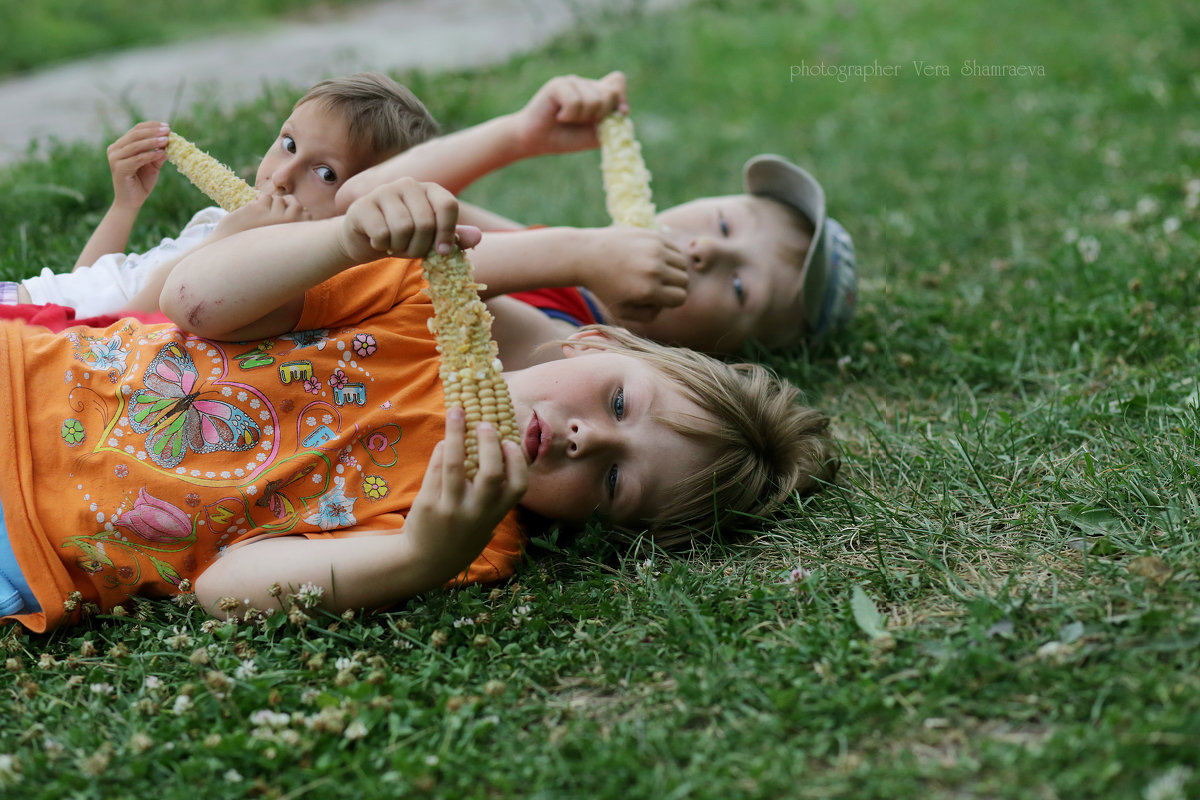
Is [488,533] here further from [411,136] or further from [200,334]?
[411,136]

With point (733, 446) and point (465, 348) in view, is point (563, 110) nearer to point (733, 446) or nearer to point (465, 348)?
point (733, 446)

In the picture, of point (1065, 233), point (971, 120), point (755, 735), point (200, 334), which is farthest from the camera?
point (971, 120)

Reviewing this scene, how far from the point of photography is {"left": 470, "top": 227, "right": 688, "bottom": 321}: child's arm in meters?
3.14

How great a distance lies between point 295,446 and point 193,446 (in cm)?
24

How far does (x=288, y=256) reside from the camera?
2303mm

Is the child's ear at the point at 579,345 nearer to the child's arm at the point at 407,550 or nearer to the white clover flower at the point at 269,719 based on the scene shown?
the child's arm at the point at 407,550

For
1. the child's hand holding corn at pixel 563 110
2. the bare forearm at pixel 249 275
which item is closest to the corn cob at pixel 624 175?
the child's hand holding corn at pixel 563 110

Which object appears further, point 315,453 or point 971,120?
point 971,120

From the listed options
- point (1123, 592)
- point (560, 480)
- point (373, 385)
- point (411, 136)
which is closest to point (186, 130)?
point (411, 136)

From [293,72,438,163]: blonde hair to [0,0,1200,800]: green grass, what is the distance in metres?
0.29

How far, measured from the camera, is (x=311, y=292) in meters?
2.57

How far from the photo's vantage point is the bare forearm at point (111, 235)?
301 centimetres

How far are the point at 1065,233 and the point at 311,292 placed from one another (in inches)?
144

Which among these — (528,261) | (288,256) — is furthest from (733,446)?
(288,256)
